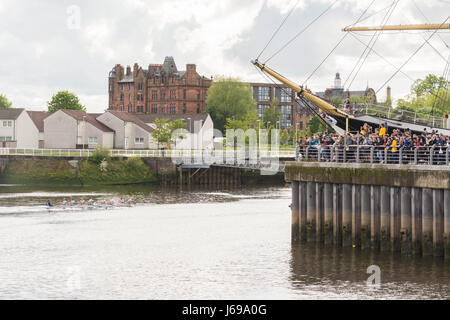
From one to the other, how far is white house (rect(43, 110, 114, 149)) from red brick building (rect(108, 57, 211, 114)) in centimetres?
6031

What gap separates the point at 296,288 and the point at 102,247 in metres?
14.8

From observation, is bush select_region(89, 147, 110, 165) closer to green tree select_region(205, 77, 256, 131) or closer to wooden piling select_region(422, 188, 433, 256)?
wooden piling select_region(422, 188, 433, 256)

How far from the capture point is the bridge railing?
34719 millimetres

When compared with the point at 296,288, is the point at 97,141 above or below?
above

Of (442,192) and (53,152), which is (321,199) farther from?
(53,152)

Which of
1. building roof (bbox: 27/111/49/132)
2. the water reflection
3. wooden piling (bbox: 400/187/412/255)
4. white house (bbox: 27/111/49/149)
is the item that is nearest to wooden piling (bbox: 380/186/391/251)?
the water reflection

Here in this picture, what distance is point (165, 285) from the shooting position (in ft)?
107

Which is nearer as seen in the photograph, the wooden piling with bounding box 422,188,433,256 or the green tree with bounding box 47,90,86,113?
the wooden piling with bounding box 422,188,433,256

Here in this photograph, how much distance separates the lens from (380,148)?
37562 millimetres

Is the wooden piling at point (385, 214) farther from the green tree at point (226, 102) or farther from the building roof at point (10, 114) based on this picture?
the green tree at point (226, 102)

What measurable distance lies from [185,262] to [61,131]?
91536 millimetres

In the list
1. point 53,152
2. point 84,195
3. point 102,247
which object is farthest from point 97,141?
point 102,247

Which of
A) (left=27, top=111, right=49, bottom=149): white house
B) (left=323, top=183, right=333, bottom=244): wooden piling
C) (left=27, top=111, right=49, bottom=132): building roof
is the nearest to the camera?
(left=323, top=183, right=333, bottom=244): wooden piling

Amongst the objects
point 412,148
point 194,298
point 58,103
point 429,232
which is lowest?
point 194,298
